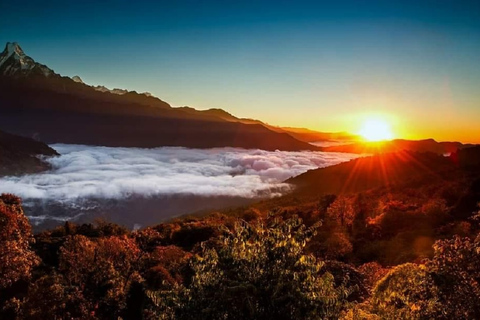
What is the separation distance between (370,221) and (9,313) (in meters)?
83.8

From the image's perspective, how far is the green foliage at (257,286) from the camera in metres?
17.5

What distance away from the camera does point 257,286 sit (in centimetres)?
1800

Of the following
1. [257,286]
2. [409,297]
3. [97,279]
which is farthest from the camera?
[97,279]

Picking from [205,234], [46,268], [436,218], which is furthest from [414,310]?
[205,234]

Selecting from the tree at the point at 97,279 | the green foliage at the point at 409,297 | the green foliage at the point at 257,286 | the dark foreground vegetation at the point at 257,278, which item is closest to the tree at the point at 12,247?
the dark foreground vegetation at the point at 257,278

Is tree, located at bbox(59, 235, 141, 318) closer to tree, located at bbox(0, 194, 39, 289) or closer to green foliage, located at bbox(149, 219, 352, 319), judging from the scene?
tree, located at bbox(0, 194, 39, 289)

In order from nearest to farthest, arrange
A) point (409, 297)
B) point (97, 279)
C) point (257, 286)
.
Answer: point (257, 286), point (409, 297), point (97, 279)

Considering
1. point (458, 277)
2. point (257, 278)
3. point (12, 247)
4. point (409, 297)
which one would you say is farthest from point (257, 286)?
point (12, 247)

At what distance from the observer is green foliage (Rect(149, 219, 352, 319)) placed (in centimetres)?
1745

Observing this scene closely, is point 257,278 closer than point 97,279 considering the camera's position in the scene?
Yes

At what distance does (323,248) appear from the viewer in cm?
7694

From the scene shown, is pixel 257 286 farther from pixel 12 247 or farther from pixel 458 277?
pixel 12 247

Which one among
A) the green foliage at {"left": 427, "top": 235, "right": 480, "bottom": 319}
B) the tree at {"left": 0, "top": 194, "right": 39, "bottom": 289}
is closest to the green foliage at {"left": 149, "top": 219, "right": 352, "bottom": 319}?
the green foliage at {"left": 427, "top": 235, "right": 480, "bottom": 319}

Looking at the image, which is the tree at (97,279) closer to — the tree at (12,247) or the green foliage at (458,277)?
the tree at (12,247)
